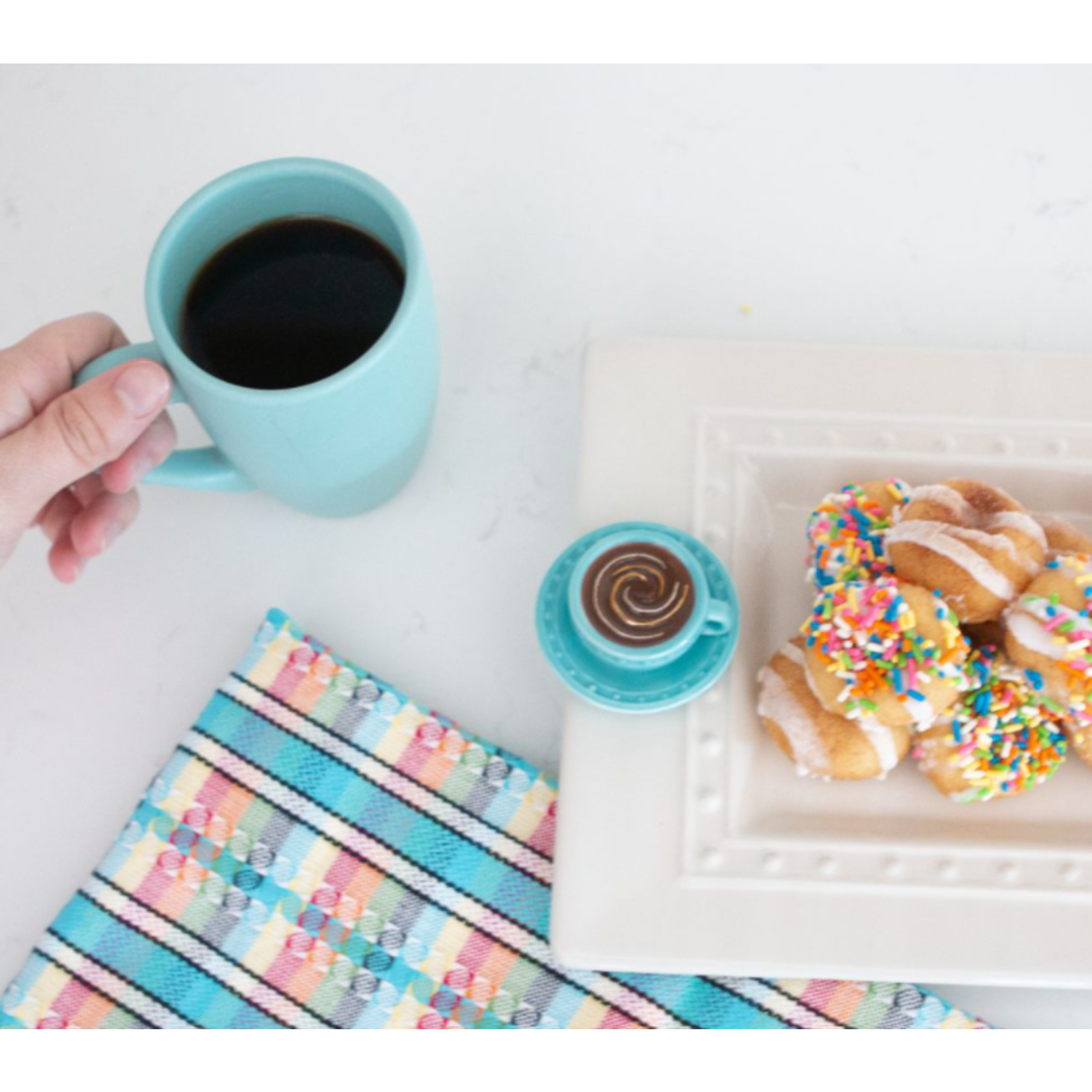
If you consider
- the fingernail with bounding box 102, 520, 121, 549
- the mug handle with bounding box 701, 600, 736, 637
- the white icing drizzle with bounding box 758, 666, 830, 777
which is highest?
the mug handle with bounding box 701, 600, 736, 637

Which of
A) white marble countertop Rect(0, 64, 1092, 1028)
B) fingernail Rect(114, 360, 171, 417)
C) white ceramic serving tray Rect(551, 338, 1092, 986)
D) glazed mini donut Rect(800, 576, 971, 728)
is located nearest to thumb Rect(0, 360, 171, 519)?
fingernail Rect(114, 360, 171, 417)

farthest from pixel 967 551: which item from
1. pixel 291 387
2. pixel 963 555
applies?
pixel 291 387

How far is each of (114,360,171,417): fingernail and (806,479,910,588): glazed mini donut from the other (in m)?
0.37

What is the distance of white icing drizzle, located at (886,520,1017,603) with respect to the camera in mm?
576

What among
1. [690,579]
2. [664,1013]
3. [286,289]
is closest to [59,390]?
[286,289]

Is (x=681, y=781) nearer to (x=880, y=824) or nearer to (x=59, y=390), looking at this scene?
(x=880, y=824)

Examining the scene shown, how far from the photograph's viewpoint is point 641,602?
1.95ft

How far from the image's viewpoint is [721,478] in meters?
0.68

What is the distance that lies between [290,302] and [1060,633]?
0.44 metres

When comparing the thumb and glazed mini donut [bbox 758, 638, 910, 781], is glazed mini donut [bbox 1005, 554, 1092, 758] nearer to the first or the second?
glazed mini donut [bbox 758, 638, 910, 781]

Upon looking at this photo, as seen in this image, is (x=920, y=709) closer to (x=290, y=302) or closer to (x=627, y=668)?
(x=627, y=668)

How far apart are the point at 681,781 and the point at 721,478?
190mm

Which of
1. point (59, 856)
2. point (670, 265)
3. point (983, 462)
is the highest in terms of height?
point (670, 265)

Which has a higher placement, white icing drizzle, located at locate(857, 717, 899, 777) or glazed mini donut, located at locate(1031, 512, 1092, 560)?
glazed mini donut, located at locate(1031, 512, 1092, 560)
